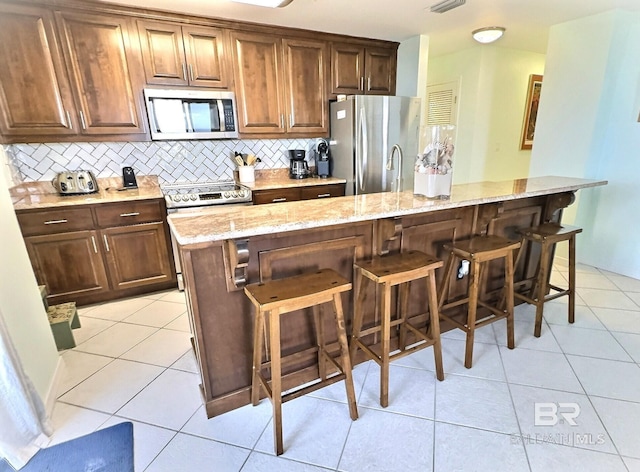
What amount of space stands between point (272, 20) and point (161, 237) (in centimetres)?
223

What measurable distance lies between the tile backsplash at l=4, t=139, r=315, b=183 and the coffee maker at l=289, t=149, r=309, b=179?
0.17 m

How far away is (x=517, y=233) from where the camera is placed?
2.42 meters

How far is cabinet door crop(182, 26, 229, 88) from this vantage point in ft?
9.58

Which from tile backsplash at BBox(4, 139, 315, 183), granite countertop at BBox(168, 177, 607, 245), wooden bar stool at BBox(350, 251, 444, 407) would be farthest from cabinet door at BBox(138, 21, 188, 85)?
wooden bar stool at BBox(350, 251, 444, 407)

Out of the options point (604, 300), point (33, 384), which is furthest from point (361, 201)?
point (604, 300)

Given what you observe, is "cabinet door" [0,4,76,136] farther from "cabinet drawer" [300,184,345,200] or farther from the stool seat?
the stool seat

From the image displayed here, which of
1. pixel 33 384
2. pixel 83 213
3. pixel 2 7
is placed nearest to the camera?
pixel 33 384

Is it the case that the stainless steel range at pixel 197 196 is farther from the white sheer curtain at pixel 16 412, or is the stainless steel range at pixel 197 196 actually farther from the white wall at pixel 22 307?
the white sheer curtain at pixel 16 412

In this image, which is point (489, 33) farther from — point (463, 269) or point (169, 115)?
point (169, 115)

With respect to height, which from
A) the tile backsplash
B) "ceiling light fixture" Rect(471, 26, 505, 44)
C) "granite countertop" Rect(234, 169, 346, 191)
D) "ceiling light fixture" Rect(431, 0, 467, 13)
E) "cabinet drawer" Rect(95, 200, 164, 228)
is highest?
"ceiling light fixture" Rect(431, 0, 467, 13)

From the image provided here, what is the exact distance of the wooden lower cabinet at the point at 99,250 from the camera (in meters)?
2.53

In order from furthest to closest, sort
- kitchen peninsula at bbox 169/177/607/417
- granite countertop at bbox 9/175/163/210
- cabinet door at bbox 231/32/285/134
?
cabinet door at bbox 231/32/285/134 → granite countertop at bbox 9/175/163/210 → kitchen peninsula at bbox 169/177/607/417

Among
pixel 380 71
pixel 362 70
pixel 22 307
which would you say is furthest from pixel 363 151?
pixel 22 307

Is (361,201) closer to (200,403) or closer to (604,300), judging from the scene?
(200,403)
